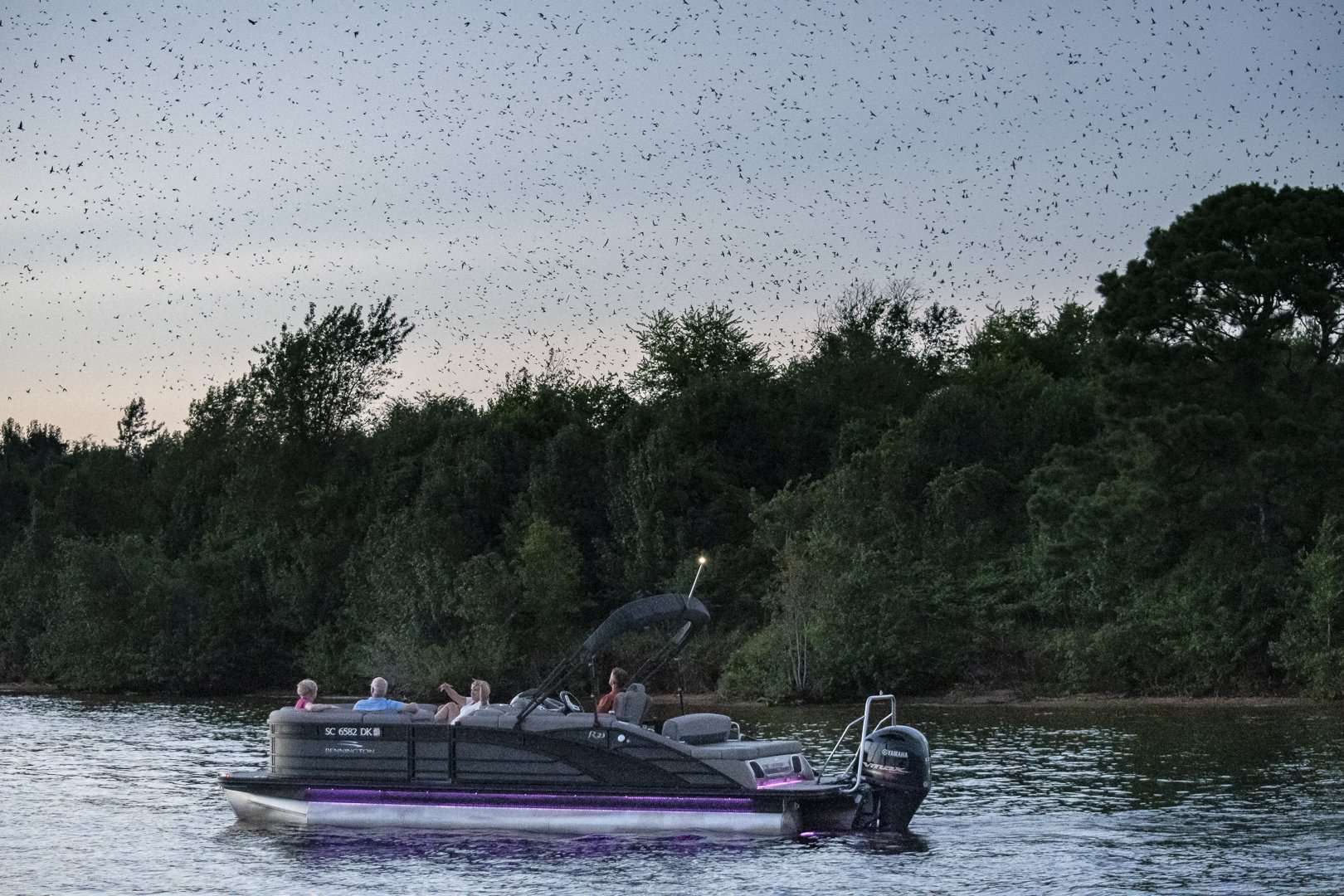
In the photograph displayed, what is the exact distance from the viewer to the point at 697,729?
23625mm

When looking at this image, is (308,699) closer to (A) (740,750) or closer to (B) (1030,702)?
(A) (740,750)

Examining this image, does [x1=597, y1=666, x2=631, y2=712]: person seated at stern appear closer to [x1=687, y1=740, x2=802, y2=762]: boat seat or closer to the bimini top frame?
the bimini top frame

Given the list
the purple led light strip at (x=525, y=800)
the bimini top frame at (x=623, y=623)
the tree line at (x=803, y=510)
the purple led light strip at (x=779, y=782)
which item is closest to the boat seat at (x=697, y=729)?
the purple led light strip at (x=525, y=800)

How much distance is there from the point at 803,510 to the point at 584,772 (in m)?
37.9

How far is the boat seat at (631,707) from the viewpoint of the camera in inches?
939

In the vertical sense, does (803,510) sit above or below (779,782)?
above

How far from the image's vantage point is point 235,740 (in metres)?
42.4

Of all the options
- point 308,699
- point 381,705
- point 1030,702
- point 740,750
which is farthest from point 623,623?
point 1030,702

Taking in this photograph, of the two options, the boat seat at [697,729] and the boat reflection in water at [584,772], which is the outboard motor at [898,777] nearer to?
the boat reflection in water at [584,772]

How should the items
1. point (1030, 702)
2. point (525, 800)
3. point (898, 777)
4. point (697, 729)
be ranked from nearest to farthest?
point (898, 777)
point (525, 800)
point (697, 729)
point (1030, 702)

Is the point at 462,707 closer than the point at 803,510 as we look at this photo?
Yes

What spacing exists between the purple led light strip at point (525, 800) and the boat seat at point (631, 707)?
1.16 meters

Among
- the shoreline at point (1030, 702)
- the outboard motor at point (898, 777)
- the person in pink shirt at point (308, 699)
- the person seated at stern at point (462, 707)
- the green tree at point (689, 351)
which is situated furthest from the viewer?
the green tree at point (689, 351)

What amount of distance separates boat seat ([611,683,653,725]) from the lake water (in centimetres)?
169
